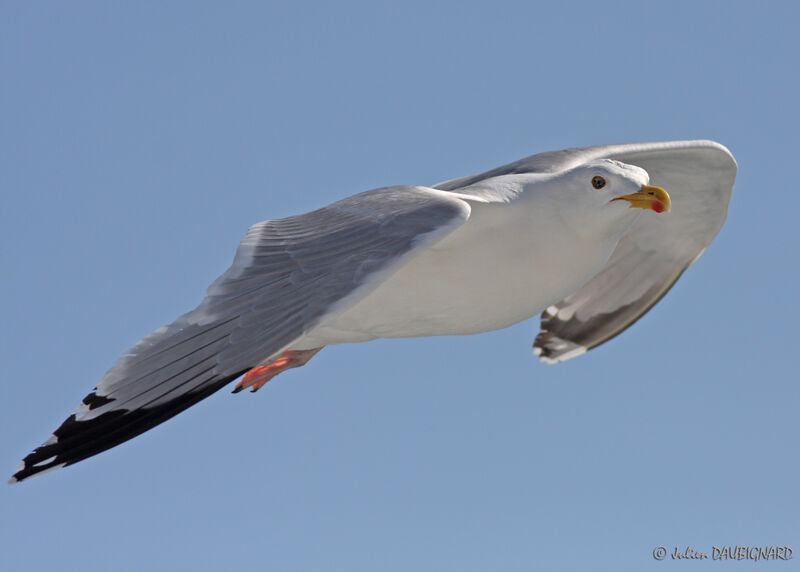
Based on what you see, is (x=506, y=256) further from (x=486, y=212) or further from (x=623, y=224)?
(x=623, y=224)

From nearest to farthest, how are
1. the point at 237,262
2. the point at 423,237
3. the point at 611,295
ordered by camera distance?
the point at 423,237, the point at 237,262, the point at 611,295

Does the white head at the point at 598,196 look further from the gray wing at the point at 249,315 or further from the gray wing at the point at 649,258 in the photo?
the gray wing at the point at 649,258

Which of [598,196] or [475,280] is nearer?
[475,280]

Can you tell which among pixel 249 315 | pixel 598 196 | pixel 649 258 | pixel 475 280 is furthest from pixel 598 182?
pixel 649 258

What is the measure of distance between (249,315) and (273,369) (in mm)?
3255

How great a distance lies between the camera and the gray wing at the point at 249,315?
6789 mm

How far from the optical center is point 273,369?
34.3 feet

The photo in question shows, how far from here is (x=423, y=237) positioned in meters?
7.42

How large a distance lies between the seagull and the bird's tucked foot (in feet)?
0.04

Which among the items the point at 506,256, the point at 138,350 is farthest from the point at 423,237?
the point at 138,350

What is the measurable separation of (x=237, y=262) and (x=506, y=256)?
214 cm

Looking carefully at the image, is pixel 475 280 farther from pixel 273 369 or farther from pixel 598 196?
pixel 273 369

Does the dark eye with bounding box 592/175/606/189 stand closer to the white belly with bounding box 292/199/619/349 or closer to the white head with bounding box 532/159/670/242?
the white head with bounding box 532/159/670/242

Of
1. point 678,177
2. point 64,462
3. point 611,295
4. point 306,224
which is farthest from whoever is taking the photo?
point 611,295
